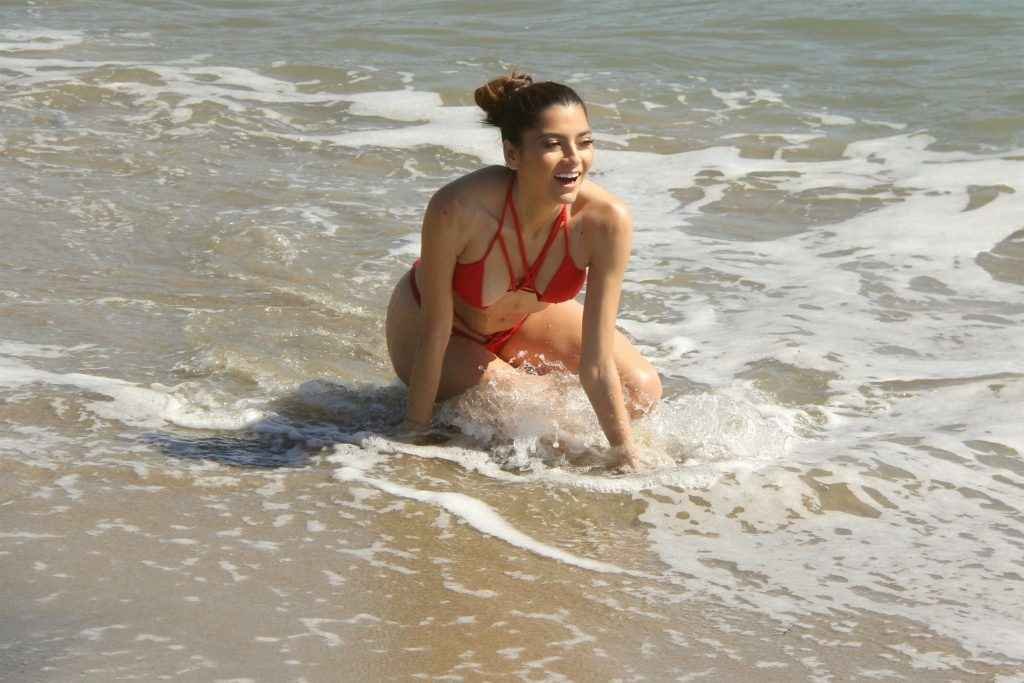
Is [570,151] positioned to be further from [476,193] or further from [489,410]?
[489,410]

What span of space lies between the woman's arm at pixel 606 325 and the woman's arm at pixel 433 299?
452mm

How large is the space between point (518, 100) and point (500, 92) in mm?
69

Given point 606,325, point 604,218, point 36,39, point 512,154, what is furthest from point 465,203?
point 36,39

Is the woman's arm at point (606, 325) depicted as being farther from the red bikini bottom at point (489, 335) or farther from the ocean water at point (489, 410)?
the red bikini bottom at point (489, 335)

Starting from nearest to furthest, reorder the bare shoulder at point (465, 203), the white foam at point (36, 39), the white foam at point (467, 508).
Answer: the white foam at point (467, 508) → the bare shoulder at point (465, 203) → the white foam at point (36, 39)

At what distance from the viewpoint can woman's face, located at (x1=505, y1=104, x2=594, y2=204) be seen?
4.34m

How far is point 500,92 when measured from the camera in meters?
4.40

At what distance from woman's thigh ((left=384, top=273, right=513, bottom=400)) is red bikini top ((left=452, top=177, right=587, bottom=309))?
22 cm

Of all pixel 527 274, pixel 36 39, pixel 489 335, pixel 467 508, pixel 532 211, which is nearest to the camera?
pixel 467 508

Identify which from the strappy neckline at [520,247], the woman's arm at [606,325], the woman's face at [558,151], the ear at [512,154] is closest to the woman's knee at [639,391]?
the woman's arm at [606,325]

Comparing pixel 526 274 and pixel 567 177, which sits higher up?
pixel 567 177

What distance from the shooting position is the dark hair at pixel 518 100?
435cm

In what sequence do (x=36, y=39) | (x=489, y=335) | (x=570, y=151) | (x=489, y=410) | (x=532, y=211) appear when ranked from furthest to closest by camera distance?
(x=36, y=39) < (x=489, y=335) < (x=489, y=410) < (x=532, y=211) < (x=570, y=151)

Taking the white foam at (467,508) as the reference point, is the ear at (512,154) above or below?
above
